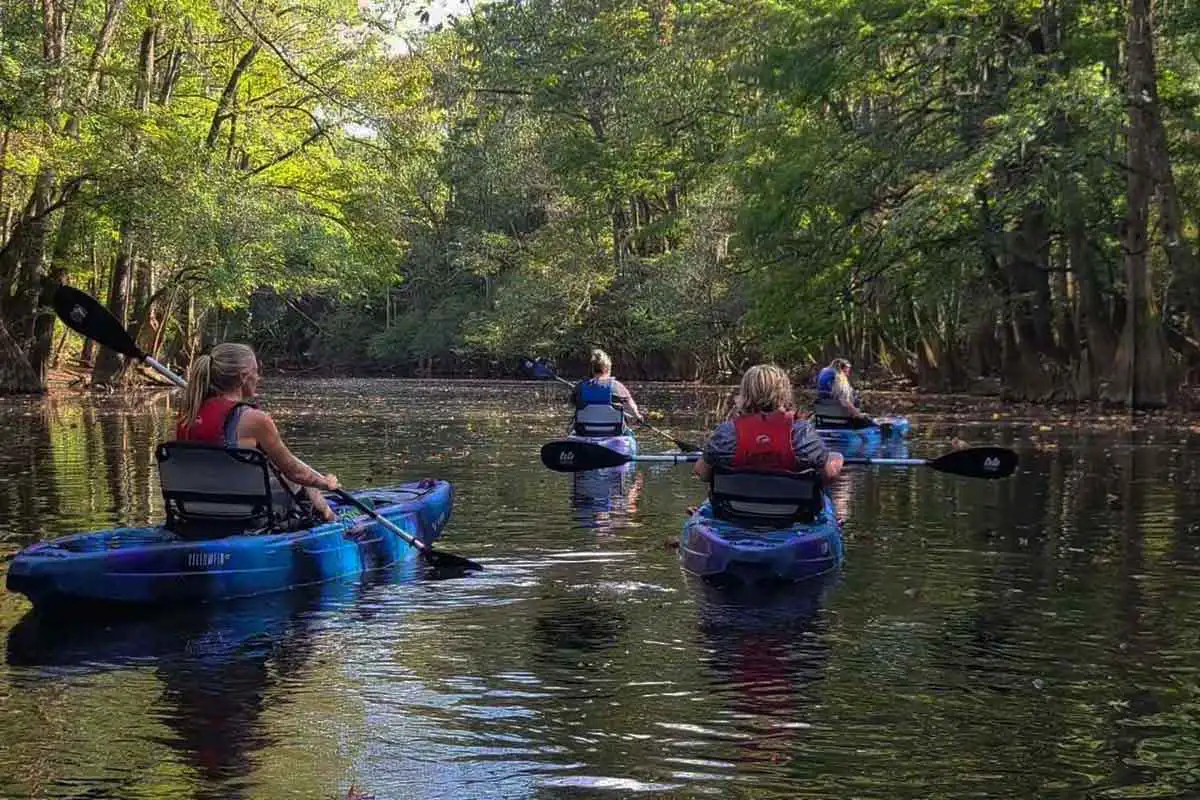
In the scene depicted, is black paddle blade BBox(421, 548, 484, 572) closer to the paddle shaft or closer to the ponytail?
the paddle shaft

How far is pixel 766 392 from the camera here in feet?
30.0

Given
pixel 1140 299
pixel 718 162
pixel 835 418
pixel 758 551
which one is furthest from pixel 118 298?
pixel 758 551

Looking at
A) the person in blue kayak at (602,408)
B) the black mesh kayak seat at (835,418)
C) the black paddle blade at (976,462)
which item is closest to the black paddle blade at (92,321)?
the black paddle blade at (976,462)

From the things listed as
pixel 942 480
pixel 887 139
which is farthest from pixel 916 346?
pixel 942 480

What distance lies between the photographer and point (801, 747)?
18.2 ft

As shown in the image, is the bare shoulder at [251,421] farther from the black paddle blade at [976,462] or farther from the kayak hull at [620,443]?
the kayak hull at [620,443]

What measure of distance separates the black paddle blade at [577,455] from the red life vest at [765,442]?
2.72 metres

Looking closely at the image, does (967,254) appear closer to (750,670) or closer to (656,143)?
(656,143)

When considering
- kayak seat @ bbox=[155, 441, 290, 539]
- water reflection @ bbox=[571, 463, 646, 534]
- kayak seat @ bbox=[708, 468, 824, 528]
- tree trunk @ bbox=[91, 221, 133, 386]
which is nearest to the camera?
kayak seat @ bbox=[155, 441, 290, 539]

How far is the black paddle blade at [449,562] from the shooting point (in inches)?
380

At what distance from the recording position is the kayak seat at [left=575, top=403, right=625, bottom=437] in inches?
682

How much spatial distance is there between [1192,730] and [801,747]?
64.7 inches

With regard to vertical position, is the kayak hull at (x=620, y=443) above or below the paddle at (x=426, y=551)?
above

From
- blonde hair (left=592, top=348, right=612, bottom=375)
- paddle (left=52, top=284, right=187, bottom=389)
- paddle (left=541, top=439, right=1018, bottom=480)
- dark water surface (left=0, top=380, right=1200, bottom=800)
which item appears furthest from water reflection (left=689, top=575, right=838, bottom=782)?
blonde hair (left=592, top=348, right=612, bottom=375)
